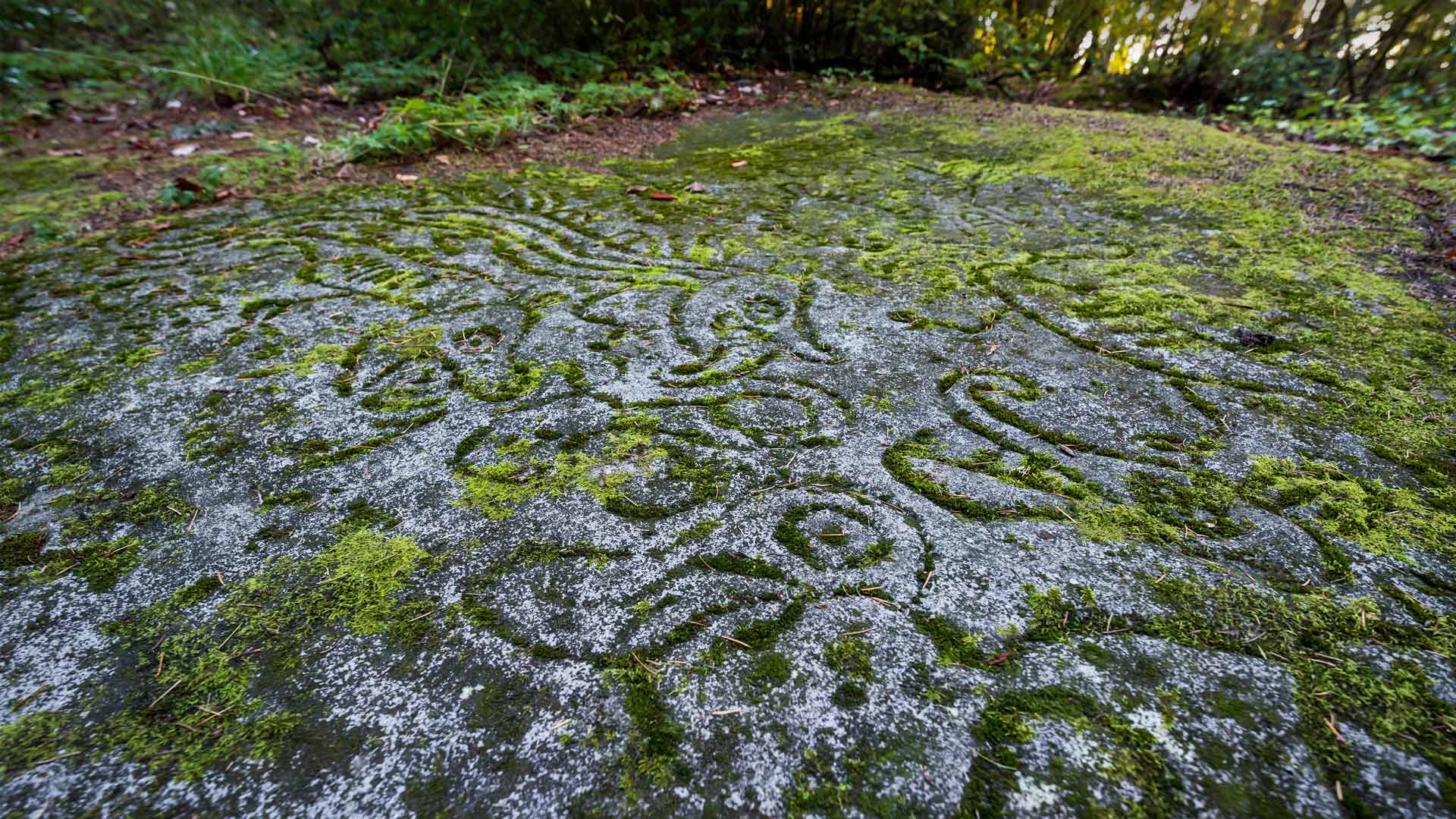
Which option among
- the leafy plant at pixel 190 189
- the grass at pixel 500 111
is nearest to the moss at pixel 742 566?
the leafy plant at pixel 190 189

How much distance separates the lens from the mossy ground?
863mm

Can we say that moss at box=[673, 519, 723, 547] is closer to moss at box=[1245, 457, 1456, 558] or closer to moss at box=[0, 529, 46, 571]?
moss at box=[1245, 457, 1456, 558]

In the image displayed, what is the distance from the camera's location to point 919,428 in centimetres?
148

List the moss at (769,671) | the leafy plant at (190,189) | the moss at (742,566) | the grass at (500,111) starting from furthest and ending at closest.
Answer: the grass at (500,111) < the leafy plant at (190,189) < the moss at (742,566) < the moss at (769,671)

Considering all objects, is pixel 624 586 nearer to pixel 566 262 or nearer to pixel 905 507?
pixel 905 507

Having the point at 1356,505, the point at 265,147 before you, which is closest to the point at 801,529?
the point at 1356,505

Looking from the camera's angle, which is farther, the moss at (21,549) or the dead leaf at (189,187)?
the dead leaf at (189,187)

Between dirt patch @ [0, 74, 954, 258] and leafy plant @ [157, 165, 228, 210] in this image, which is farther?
dirt patch @ [0, 74, 954, 258]

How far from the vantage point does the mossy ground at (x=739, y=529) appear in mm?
863

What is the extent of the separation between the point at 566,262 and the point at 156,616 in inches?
62.8

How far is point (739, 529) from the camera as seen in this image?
1.22 meters

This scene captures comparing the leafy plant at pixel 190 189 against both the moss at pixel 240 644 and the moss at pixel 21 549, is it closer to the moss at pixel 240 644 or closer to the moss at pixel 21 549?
the moss at pixel 21 549

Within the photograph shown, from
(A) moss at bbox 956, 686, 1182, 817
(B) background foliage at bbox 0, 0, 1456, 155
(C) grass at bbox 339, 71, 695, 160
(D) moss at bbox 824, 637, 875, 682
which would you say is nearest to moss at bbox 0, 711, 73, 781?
(D) moss at bbox 824, 637, 875, 682

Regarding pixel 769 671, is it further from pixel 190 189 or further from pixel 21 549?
pixel 190 189
